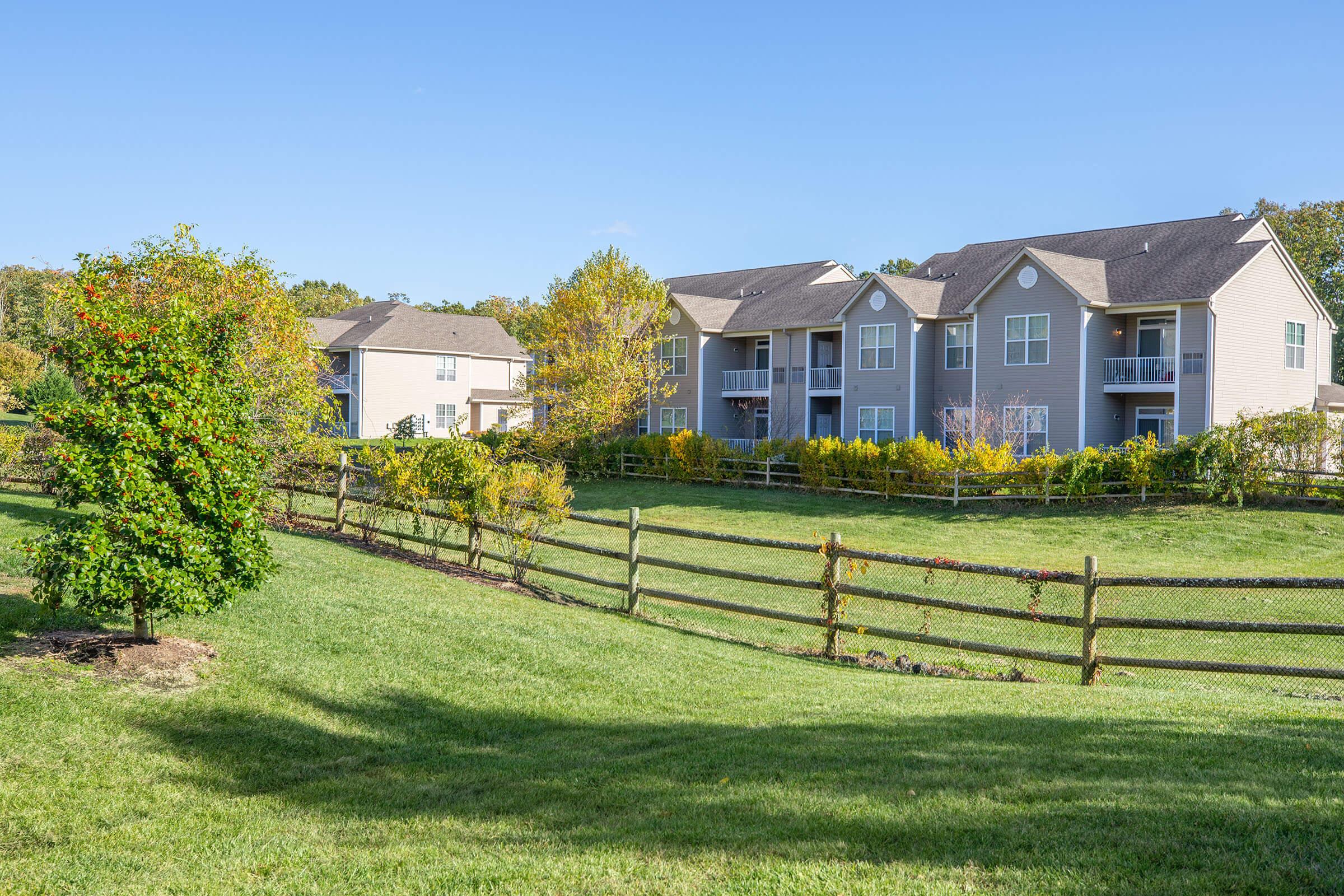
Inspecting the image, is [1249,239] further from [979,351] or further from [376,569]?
[376,569]

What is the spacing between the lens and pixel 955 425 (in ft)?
113

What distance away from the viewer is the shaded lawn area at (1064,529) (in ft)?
67.1

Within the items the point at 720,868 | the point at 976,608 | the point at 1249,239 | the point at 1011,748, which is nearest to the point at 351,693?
the point at 720,868

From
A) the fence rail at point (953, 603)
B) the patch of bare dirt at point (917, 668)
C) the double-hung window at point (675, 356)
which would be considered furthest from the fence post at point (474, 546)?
the double-hung window at point (675, 356)

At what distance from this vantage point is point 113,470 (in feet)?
26.0

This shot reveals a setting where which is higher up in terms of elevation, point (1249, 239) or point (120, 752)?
point (1249, 239)

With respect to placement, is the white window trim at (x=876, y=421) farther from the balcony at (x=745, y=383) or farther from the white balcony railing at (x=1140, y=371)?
the white balcony railing at (x=1140, y=371)

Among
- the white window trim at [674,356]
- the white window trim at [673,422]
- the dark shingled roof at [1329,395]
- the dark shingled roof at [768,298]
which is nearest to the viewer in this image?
the dark shingled roof at [1329,395]

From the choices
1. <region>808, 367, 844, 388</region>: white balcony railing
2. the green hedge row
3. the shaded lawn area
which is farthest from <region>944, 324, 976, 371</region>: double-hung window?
the shaded lawn area

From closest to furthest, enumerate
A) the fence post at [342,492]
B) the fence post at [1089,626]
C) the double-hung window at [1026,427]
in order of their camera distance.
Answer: the fence post at [1089,626] → the fence post at [342,492] → the double-hung window at [1026,427]

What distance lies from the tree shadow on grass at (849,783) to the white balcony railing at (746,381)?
34.7m

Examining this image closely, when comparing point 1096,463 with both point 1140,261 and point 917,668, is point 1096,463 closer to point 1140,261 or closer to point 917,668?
point 1140,261

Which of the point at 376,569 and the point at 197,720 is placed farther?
the point at 376,569

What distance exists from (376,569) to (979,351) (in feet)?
84.6
